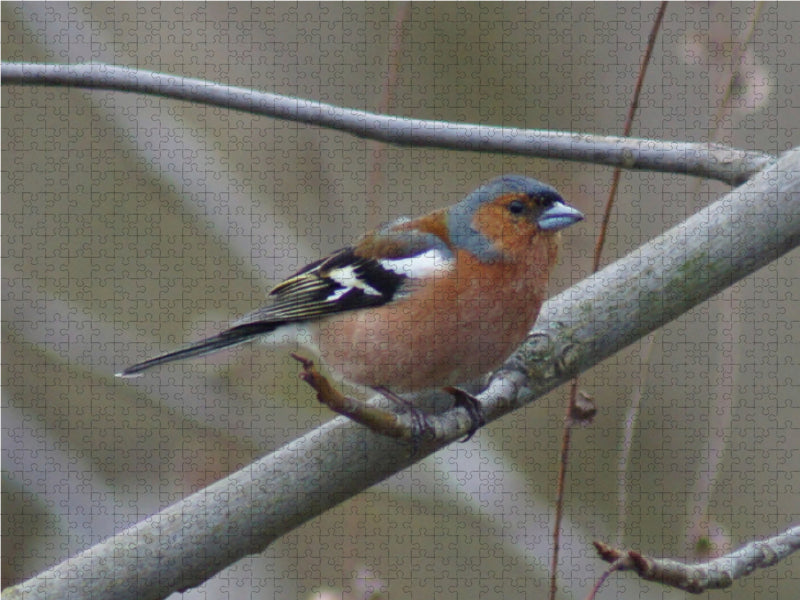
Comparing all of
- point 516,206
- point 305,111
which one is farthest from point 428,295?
point 305,111

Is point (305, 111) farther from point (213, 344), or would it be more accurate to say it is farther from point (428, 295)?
point (213, 344)

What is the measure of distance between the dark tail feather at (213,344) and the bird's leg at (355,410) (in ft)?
3.27

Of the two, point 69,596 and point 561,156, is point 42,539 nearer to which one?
point 69,596

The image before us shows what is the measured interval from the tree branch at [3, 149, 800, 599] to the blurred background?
56 cm

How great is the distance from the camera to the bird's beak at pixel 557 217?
3.19 meters

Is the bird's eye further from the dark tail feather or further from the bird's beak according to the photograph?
the dark tail feather

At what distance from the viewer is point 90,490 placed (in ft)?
12.4

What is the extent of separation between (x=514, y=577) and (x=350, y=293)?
250 centimetres

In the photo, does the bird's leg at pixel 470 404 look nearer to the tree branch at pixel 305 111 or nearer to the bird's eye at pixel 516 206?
the bird's eye at pixel 516 206

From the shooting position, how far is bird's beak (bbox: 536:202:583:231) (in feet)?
10.5

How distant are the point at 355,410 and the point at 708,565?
2.94ft

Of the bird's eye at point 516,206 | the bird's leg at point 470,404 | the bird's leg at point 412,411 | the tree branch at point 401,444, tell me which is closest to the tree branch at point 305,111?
the tree branch at point 401,444

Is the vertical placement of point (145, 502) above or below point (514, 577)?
above

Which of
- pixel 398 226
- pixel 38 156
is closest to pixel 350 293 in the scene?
pixel 398 226
